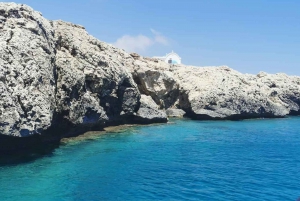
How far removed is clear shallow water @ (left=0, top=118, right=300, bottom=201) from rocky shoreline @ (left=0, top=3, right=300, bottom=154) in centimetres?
289

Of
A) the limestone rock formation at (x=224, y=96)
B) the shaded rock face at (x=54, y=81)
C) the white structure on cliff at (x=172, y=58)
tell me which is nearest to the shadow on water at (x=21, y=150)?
the shaded rock face at (x=54, y=81)

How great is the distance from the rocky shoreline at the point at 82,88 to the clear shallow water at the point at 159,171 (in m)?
2.89

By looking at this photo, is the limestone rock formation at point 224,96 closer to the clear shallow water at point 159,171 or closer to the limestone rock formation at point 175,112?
the limestone rock formation at point 175,112

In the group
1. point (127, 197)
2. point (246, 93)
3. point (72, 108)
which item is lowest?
point (127, 197)

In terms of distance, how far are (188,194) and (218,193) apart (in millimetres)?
1737

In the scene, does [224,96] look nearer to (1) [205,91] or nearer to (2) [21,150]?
(1) [205,91]

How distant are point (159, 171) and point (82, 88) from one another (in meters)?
14.9

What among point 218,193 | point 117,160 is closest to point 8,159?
point 117,160

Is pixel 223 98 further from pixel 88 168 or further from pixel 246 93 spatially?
pixel 88 168

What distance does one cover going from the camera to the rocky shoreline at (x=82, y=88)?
23.6 metres

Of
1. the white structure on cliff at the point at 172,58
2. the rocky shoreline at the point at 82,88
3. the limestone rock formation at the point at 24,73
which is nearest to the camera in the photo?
the limestone rock formation at the point at 24,73

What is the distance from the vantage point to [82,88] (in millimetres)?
33094

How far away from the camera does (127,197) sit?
672 inches

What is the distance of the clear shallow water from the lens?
1753 cm
